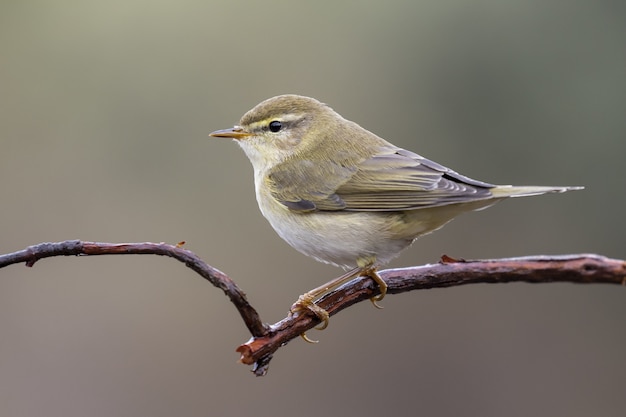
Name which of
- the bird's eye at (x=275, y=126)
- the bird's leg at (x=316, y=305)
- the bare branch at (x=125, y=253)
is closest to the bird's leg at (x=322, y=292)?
the bird's leg at (x=316, y=305)

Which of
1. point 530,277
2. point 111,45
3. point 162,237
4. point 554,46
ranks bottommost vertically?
point 162,237

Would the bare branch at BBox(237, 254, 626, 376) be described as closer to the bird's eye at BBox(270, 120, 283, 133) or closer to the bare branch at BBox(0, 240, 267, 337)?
the bare branch at BBox(0, 240, 267, 337)

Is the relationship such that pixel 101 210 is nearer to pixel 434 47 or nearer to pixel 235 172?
pixel 235 172

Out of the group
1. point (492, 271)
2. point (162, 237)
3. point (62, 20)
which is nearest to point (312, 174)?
point (492, 271)

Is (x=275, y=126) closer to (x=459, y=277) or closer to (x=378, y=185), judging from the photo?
(x=378, y=185)

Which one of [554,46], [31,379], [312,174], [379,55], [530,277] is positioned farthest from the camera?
[379,55]

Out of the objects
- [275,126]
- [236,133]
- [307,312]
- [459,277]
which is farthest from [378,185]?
[459,277]

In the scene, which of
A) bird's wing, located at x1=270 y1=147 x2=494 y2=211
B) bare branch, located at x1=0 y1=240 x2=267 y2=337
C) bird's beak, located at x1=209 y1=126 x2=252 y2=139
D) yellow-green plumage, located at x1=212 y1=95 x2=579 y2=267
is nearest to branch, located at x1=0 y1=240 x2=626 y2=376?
bare branch, located at x1=0 y1=240 x2=267 y2=337

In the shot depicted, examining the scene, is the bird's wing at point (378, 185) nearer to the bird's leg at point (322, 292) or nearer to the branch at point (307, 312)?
A: the bird's leg at point (322, 292)
